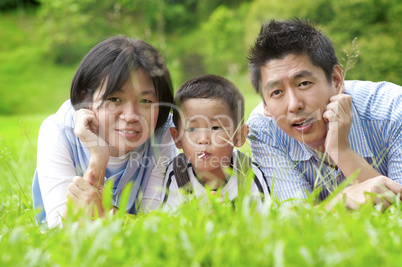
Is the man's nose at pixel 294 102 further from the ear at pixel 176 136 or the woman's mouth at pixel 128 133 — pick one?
the woman's mouth at pixel 128 133

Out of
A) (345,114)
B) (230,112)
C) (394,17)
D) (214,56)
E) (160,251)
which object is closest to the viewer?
(160,251)

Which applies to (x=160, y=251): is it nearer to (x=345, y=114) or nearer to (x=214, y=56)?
(x=345, y=114)

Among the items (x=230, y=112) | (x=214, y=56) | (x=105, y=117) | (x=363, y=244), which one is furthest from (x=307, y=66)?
(x=214, y=56)

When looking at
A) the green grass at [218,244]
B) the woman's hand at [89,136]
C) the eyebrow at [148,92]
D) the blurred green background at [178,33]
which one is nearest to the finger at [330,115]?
the green grass at [218,244]

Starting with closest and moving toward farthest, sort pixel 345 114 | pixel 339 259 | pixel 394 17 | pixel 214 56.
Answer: pixel 339 259, pixel 345 114, pixel 394 17, pixel 214 56

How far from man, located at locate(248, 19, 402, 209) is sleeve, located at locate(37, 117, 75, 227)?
1.19 meters

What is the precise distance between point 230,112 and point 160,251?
159cm

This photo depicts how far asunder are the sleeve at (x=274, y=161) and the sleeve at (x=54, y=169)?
119cm

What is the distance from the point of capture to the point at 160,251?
1233 mm

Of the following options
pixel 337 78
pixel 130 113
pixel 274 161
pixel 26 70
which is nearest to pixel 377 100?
pixel 337 78

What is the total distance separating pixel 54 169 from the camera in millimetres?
2383

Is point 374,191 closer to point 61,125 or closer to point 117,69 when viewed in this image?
point 117,69

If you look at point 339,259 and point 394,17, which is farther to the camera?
point 394,17

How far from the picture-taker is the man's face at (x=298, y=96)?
2.35 meters
